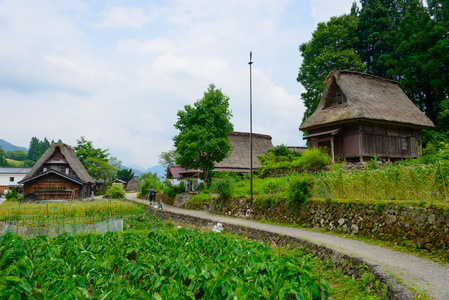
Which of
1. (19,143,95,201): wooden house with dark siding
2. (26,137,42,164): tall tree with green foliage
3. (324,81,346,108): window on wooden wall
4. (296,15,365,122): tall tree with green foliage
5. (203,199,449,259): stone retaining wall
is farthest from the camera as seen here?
(26,137,42,164): tall tree with green foliage

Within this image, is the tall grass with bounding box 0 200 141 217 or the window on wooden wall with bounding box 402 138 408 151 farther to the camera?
the window on wooden wall with bounding box 402 138 408 151

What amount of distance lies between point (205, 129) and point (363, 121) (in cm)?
1057

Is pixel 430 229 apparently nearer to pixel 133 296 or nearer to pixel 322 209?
pixel 322 209

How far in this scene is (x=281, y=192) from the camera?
14.0 meters

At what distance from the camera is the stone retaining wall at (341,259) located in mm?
4906

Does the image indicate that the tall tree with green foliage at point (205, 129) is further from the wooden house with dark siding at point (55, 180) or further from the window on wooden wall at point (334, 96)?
the wooden house with dark siding at point (55, 180)

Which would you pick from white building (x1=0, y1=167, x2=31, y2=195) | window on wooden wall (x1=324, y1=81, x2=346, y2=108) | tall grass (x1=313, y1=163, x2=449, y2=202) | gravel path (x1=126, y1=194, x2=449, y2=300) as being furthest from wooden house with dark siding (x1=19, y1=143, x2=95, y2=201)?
gravel path (x1=126, y1=194, x2=449, y2=300)

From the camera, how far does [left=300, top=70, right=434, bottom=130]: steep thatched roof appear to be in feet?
61.2

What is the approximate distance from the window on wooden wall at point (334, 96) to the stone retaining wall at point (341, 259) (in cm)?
1333

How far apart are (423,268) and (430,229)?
140 centimetres

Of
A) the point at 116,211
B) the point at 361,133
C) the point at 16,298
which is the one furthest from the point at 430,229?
the point at 116,211

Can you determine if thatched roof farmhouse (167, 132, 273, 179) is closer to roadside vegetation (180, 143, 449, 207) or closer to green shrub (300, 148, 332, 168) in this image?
green shrub (300, 148, 332, 168)

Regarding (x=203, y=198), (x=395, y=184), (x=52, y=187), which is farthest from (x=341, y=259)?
(x=52, y=187)

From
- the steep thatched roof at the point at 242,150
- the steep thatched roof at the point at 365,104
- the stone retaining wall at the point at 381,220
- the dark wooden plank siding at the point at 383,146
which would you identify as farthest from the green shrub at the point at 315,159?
the steep thatched roof at the point at 242,150
